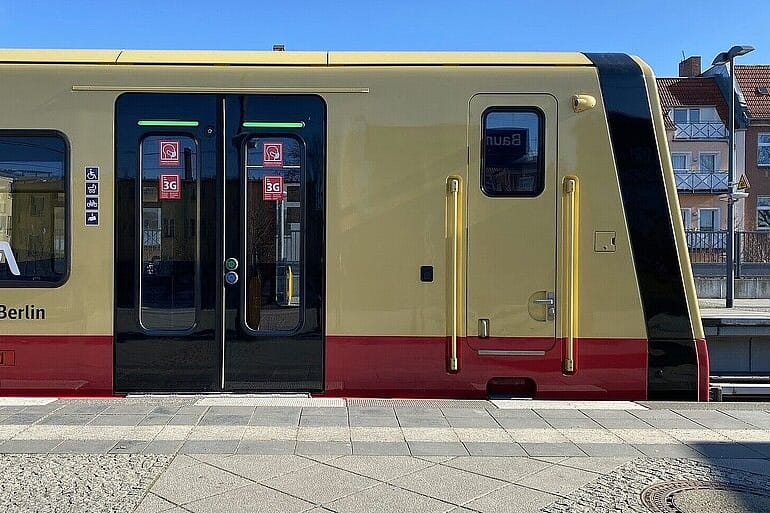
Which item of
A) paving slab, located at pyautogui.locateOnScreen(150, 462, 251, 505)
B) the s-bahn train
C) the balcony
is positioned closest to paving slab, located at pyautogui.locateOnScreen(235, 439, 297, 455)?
paving slab, located at pyautogui.locateOnScreen(150, 462, 251, 505)

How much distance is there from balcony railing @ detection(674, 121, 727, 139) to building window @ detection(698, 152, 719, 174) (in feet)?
3.16

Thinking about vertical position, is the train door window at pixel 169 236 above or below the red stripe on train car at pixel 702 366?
above

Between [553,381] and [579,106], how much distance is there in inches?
87.6

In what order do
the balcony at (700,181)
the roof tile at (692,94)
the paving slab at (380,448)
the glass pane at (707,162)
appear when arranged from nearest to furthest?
the paving slab at (380,448) → the balcony at (700,181) → the glass pane at (707,162) → the roof tile at (692,94)

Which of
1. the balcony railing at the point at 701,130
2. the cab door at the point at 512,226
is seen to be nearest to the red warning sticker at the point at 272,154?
the cab door at the point at 512,226

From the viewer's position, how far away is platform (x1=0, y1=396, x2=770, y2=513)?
3729 millimetres

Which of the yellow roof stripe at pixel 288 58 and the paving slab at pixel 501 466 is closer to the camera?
the paving slab at pixel 501 466

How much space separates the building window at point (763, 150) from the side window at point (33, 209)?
3988cm

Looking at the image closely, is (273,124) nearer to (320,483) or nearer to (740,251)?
(320,483)

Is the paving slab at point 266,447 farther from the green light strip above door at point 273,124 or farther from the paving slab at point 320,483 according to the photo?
the green light strip above door at point 273,124

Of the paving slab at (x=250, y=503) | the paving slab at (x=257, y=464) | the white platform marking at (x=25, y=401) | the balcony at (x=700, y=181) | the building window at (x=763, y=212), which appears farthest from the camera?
the balcony at (x=700, y=181)

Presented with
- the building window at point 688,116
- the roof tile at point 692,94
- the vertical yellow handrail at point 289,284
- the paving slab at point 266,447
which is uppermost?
the roof tile at point 692,94

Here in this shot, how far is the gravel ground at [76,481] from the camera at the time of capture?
3613mm

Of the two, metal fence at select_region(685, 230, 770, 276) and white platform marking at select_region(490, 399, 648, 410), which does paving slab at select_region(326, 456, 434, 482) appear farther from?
metal fence at select_region(685, 230, 770, 276)
